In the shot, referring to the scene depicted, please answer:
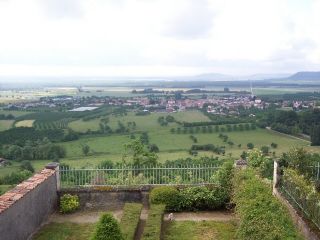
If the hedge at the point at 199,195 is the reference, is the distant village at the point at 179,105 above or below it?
below

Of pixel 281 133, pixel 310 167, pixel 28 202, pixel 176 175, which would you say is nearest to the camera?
pixel 28 202

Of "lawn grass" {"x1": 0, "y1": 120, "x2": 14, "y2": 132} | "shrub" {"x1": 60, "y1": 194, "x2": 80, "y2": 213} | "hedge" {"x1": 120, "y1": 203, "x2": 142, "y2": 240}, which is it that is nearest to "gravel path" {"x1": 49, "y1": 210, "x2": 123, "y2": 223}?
"shrub" {"x1": 60, "y1": 194, "x2": 80, "y2": 213}

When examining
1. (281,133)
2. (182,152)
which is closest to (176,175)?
(182,152)

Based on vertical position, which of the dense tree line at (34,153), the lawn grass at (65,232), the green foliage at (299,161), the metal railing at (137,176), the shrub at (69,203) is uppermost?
the green foliage at (299,161)

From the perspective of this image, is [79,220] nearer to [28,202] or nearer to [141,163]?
[28,202]

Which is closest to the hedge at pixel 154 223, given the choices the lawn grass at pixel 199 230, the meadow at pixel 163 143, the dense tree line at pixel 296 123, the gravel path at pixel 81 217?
the lawn grass at pixel 199 230

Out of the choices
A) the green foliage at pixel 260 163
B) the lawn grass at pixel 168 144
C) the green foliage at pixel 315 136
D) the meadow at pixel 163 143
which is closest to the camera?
the green foliage at pixel 260 163

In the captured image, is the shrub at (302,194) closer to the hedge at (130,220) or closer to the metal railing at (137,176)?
the metal railing at (137,176)
